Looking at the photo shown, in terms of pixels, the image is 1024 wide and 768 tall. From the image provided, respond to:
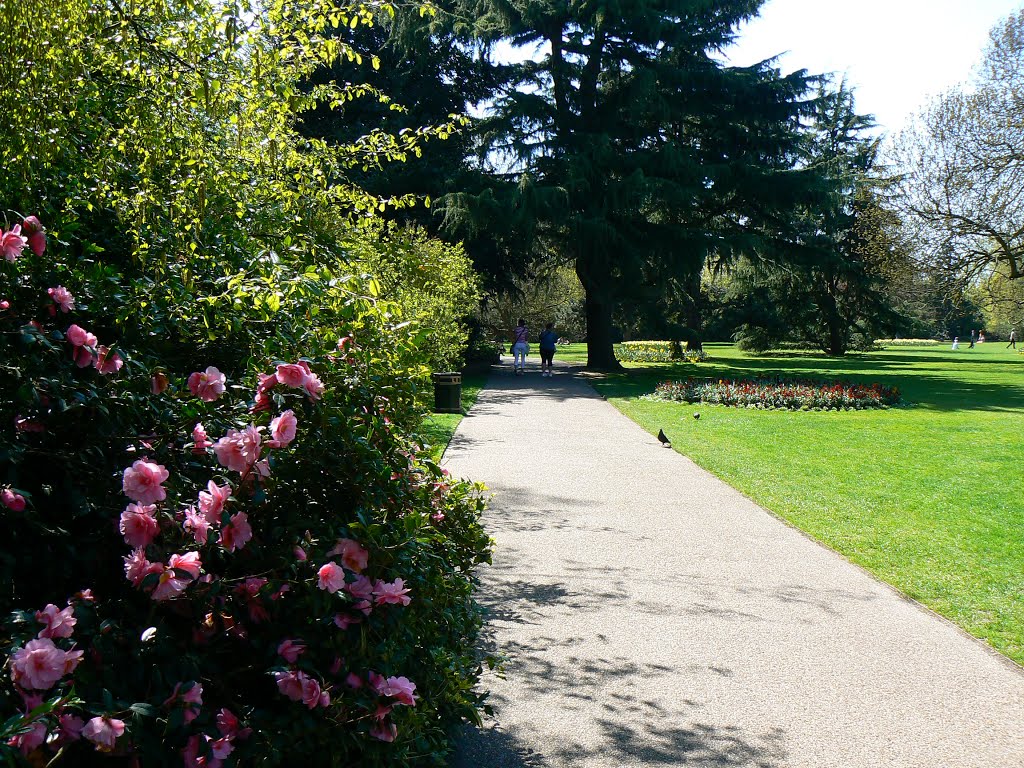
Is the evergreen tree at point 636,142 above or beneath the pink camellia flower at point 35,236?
above

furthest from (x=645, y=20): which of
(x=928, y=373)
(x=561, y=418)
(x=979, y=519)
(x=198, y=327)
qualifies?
(x=198, y=327)

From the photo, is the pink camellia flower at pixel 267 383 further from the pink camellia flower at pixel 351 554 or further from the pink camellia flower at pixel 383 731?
the pink camellia flower at pixel 383 731

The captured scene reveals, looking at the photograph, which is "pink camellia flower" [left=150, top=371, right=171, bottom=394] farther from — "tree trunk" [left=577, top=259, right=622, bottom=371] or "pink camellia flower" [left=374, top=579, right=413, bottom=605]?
"tree trunk" [left=577, top=259, right=622, bottom=371]

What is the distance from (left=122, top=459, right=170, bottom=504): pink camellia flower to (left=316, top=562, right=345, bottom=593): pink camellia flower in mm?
506

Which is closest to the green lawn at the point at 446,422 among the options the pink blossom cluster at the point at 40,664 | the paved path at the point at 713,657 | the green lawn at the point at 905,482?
the paved path at the point at 713,657

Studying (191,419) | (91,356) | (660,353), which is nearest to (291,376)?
(191,419)

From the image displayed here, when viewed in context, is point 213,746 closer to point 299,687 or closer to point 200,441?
point 299,687

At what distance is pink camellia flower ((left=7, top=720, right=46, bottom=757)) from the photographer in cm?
186

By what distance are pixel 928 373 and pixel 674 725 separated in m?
32.4

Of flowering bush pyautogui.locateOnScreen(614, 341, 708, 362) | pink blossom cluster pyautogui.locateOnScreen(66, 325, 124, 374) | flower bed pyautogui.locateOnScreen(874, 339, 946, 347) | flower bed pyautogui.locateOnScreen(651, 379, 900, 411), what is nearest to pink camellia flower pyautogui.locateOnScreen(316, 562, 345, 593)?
pink blossom cluster pyautogui.locateOnScreen(66, 325, 124, 374)

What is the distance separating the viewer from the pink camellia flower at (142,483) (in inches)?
91.4

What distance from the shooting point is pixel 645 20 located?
24562mm

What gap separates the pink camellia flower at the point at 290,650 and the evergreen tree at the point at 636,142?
Answer: 20.9 meters

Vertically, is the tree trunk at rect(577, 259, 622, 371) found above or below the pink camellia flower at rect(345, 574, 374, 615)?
above
